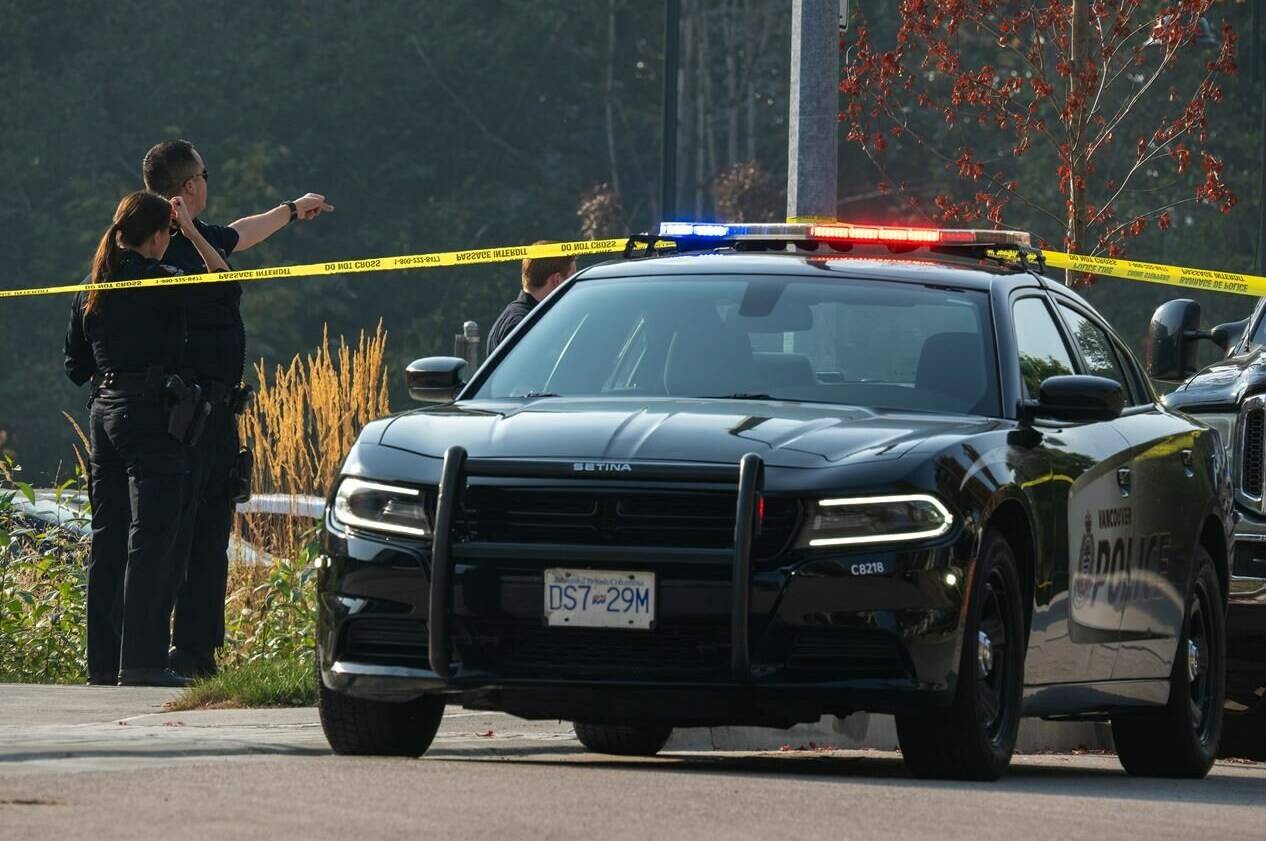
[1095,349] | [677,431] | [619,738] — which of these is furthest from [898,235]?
[677,431]

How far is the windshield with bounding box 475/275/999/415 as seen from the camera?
8.91 m

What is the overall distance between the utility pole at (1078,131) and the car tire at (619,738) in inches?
258

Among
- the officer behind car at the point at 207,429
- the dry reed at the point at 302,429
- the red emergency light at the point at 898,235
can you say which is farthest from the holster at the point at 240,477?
the red emergency light at the point at 898,235

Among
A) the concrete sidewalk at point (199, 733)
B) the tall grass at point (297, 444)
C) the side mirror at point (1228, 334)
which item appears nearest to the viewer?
the concrete sidewalk at point (199, 733)

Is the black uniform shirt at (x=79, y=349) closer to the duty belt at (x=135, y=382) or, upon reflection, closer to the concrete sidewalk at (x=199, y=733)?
the duty belt at (x=135, y=382)

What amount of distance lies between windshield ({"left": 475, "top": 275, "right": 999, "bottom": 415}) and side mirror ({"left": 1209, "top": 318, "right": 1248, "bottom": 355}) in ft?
17.0

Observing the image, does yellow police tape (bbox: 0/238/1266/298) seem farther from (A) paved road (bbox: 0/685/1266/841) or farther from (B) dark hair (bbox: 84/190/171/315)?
(A) paved road (bbox: 0/685/1266/841)

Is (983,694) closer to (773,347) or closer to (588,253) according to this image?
(773,347)

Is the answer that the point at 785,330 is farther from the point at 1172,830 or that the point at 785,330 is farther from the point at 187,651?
the point at 187,651

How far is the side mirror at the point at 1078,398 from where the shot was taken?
884 centimetres

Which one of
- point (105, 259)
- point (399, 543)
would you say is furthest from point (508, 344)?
point (105, 259)

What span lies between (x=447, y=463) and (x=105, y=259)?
167 inches

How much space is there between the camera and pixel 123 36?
Answer: 5900 cm

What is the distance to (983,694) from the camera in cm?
824
